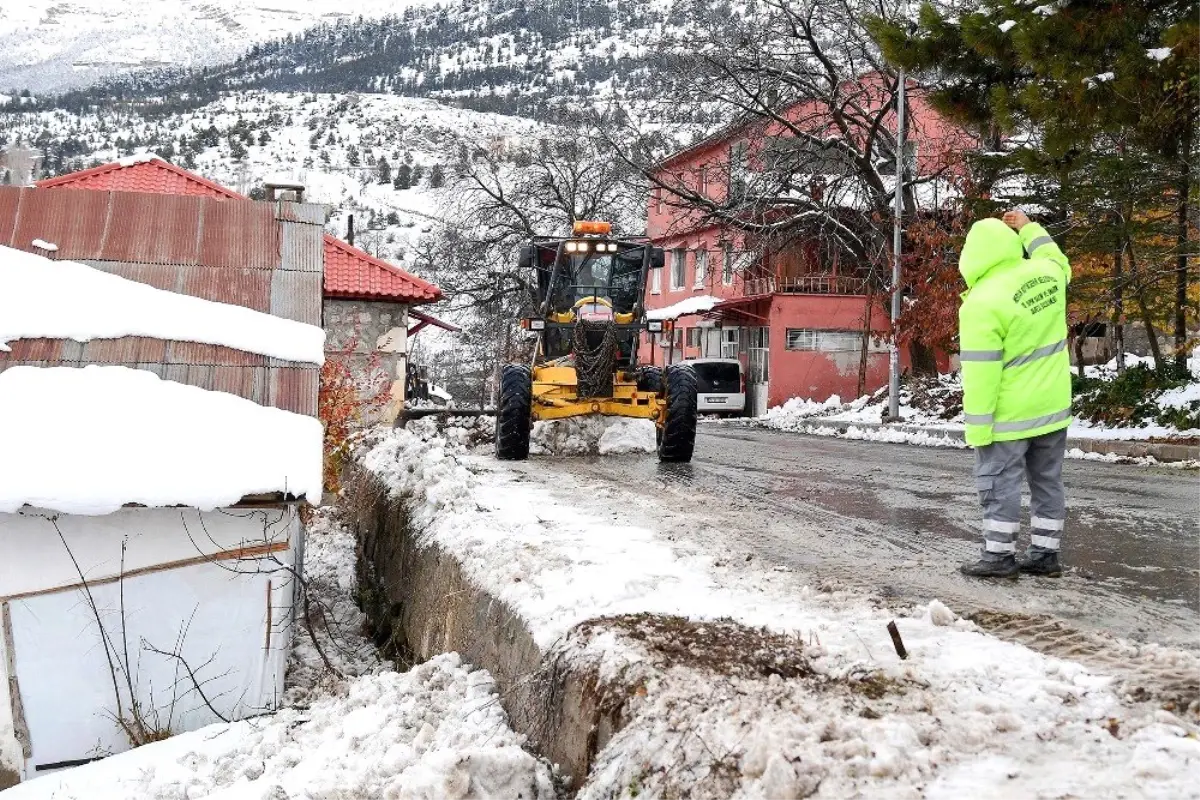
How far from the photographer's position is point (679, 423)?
43.3ft

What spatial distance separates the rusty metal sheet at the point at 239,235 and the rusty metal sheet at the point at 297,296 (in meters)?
0.23

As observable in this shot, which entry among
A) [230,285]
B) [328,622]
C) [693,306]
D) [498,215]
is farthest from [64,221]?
[693,306]

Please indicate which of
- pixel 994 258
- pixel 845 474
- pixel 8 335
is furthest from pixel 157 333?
pixel 845 474

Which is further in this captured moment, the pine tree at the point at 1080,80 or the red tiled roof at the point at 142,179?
the red tiled roof at the point at 142,179

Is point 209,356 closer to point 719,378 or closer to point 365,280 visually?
point 365,280

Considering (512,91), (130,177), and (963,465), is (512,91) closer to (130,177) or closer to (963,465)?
(130,177)

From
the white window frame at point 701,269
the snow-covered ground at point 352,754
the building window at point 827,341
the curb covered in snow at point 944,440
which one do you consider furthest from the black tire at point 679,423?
the white window frame at point 701,269

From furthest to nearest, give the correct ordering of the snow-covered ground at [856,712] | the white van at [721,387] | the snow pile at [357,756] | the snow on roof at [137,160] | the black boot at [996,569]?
the white van at [721,387], the snow on roof at [137,160], the black boot at [996,569], the snow pile at [357,756], the snow-covered ground at [856,712]

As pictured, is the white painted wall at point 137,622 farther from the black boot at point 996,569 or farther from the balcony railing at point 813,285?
the balcony railing at point 813,285

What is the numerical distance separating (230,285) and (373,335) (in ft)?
45.1

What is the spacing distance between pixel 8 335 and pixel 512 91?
164 meters

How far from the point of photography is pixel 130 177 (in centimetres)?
2173

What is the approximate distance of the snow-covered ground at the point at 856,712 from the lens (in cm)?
270

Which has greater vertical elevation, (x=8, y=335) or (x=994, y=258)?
(x=994, y=258)
